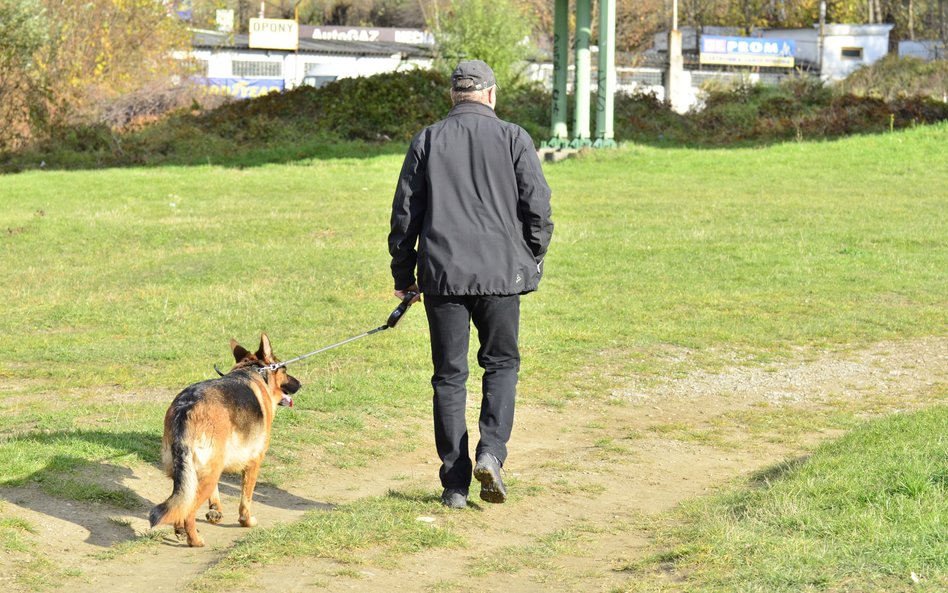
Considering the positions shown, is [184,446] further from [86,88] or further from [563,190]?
[86,88]

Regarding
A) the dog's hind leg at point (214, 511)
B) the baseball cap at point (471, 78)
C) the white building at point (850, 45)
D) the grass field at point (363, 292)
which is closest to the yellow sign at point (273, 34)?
the white building at point (850, 45)

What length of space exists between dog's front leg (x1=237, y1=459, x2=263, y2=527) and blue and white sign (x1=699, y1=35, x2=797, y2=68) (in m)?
75.2

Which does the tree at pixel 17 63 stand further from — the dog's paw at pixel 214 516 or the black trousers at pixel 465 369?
the black trousers at pixel 465 369

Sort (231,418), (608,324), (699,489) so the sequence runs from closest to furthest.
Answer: (231,418) → (699,489) → (608,324)

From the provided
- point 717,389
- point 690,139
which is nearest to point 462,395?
point 717,389

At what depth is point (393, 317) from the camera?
6.49 metres

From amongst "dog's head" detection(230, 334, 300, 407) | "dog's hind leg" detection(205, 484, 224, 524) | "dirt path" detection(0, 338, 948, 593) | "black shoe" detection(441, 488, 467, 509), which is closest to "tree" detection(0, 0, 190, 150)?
"dirt path" detection(0, 338, 948, 593)

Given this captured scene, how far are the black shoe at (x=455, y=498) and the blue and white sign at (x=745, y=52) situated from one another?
74843mm

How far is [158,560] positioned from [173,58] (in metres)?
42.5

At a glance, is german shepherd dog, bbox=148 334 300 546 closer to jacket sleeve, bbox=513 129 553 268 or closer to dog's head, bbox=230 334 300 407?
dog's head, bbox=230 334 300 407

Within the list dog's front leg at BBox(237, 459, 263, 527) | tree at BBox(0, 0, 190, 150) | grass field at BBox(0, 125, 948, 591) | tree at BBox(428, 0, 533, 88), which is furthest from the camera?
tree at BBox(428, 0, 533, 88)

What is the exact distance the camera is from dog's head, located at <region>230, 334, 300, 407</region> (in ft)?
21.1

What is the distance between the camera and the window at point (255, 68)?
7369cm

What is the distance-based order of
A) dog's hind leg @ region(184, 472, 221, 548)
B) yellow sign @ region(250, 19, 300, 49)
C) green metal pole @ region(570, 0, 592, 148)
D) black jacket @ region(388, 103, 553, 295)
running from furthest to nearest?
yellow sign @ region(250, 19, 300, 49), green metal pole @ region(570, 0, 592, 148), black jacket @ region(388, 103, 553, 295), dog's hind leg @ region(184, 472, 221, 548)
